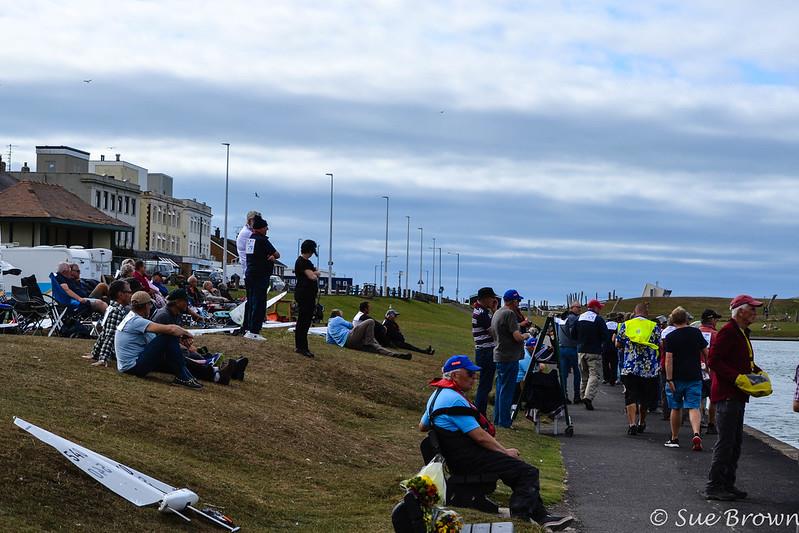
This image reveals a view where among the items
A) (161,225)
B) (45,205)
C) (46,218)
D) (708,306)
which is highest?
(161,225)

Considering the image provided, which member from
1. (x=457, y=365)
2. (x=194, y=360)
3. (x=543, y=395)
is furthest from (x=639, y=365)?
(x=457, y=365)

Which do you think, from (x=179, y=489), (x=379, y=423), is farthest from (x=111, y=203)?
(x=179, y=489)

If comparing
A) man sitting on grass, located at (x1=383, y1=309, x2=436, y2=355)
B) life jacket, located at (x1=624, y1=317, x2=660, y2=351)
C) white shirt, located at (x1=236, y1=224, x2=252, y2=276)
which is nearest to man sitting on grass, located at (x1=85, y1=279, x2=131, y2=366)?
white shirt, located at (x1=236, y1=224, x2=252, y2=276)

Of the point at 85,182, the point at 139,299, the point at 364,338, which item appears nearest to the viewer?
the point at 139,299

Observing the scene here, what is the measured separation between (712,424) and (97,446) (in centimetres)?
1095

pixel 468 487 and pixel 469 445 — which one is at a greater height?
pixel 469 445

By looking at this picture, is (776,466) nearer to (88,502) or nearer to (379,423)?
(379,423)

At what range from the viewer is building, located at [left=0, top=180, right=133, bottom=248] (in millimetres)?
83312

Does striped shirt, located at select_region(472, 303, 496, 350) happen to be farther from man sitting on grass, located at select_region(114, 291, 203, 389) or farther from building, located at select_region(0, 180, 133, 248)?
building, located at select_region(0, 180, 133, 248)

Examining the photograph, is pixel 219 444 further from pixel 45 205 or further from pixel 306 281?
pixel 45 205

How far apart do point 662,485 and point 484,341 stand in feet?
19.4

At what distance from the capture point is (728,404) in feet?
39.6

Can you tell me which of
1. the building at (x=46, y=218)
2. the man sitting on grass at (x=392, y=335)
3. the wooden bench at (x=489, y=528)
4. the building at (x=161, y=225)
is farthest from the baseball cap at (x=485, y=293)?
the building at (x=161, y=225)

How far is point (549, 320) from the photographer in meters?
18.3
